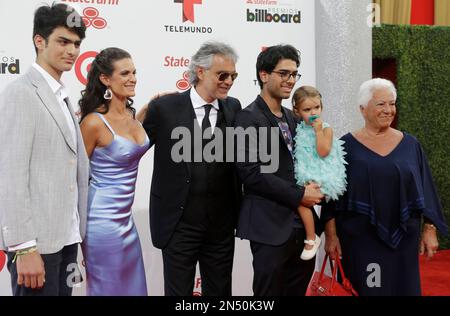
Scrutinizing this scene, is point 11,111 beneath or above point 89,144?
above

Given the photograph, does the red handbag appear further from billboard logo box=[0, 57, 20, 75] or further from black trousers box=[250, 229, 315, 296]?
billboard logo box=[0, 57, 20, 75]

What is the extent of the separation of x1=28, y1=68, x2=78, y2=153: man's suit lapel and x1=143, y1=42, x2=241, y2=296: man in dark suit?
2.11ft

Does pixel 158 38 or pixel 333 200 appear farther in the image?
pixel 158 38

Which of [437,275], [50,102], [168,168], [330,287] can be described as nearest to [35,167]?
[50,102]

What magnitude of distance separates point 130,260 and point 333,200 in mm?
1147

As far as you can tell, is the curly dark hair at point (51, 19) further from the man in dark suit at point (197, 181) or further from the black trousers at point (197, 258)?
the black trousers at point (197, 258)

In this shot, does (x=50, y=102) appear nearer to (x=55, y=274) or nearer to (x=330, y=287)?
(x=55, y=274)

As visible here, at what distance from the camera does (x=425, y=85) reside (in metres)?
6.01

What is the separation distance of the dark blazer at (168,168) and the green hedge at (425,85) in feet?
12.1

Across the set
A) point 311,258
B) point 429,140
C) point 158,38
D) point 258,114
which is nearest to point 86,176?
point 258,114

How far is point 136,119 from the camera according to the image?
279cm
